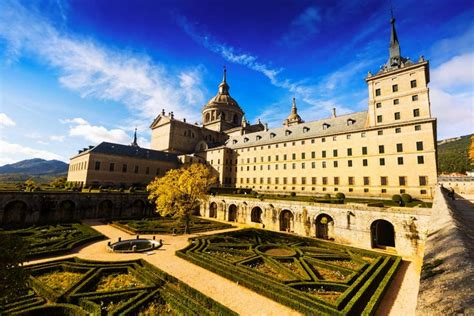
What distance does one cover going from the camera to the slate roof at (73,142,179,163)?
53.5 m

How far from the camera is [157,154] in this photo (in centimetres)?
6406

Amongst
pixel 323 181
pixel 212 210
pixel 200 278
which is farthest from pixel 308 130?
pixel 200 278

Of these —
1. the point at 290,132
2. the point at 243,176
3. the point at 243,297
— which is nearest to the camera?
the point at 243,297

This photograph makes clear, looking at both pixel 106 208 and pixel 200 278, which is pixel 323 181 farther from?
pixel 106 208

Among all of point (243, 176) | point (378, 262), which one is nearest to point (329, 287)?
point (378, 262)

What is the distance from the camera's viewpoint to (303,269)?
1873 centimetres

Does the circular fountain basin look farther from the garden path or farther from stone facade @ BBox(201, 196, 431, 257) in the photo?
stone facade @ BBox(201, 196, 431, 257)

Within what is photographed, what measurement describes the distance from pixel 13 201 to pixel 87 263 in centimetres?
2423

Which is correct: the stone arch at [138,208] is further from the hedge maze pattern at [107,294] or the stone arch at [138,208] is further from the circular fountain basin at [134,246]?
the hedge maze pattern at [107,294]

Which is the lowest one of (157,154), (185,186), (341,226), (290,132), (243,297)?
(243,297)

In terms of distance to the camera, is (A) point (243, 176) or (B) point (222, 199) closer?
(B) point (222, 199)

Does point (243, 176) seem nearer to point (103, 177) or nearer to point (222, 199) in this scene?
point (222, 199)

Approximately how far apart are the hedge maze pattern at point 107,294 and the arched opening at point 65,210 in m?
22.3

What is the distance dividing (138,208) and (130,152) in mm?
19082
